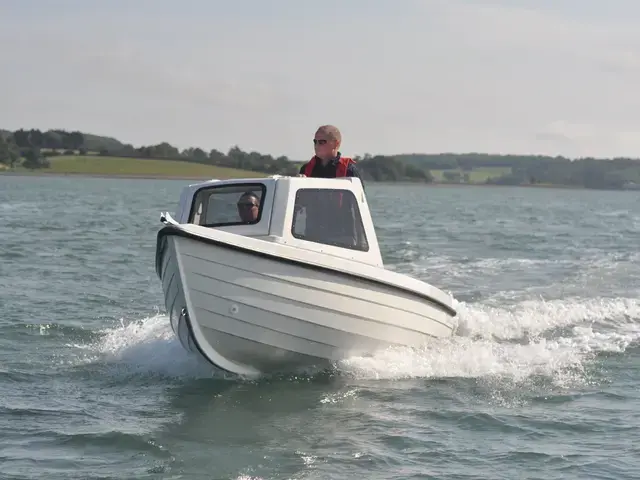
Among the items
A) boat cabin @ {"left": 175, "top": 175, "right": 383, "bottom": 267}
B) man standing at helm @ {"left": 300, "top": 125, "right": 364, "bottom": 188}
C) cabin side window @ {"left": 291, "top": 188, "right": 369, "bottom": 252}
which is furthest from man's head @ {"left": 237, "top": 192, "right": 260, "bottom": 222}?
man standing at helm @ {"left": 300, "top": 125, "right": 364, "bottom": 188}

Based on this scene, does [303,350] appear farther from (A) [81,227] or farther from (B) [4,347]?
(A) [81,227]

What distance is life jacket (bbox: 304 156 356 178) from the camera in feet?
37.9

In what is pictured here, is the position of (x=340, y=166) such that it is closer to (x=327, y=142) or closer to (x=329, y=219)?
(x=327, y=142)

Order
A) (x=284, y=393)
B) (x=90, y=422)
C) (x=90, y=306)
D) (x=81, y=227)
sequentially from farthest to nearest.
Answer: (x=81, y=227) < (x=90, y=306) < (x=284, y=393) < (x=90, y=422)

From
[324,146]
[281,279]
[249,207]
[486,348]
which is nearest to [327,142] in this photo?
[324,146]

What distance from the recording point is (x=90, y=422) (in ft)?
30.7

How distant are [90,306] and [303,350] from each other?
605cm

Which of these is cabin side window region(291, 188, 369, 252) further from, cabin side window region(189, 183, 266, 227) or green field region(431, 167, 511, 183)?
green field region(431, 167, 511, 183)

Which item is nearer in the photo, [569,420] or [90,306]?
[569,420]

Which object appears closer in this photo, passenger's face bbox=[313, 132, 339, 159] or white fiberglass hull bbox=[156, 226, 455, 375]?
white fiberglass hull bbox=[156, 226, 455, 375]

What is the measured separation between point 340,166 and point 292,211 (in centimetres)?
109

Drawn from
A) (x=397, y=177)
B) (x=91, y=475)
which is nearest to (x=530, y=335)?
(x=91, y=475)

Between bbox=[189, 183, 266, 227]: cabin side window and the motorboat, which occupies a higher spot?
bbox=[189, 183, 266, 227]: cabin side window

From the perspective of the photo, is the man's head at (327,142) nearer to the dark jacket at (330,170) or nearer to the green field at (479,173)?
the dark jacket at (330,170)
